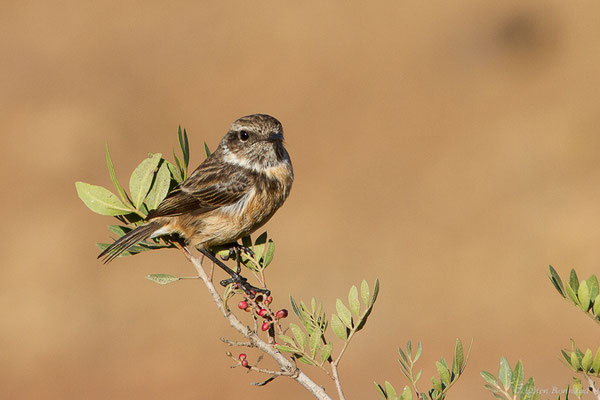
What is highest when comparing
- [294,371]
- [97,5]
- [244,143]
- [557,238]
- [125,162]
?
[97,5]

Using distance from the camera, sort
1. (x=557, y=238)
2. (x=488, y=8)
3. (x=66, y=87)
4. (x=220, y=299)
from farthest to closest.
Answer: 1. (x=488, y=8)
2. (x=66, y=87)
3. (x=557, y=238)
4. (x=220, y=299)

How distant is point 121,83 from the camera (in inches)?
1126

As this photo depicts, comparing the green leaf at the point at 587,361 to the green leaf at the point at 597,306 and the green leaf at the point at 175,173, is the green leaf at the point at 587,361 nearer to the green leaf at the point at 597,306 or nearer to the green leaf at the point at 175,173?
the green leaf at the point at 597,306

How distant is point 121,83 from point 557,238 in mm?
16762

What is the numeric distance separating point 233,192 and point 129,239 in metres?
1.87

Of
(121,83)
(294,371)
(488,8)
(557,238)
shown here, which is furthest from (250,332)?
(488,8)

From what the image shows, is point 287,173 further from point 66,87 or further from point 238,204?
point 66,87

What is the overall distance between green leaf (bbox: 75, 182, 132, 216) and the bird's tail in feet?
1.07

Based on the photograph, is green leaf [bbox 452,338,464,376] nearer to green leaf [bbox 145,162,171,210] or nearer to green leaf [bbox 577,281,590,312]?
green leaf [bbox 577,281,590,312]

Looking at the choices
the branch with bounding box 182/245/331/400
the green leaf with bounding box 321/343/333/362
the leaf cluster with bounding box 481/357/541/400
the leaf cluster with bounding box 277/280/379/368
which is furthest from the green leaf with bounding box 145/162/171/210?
the leaf cluster with bounding box 481/357/541/400

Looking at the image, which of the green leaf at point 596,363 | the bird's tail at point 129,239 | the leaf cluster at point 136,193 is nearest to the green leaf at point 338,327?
the green leaf at point 596,363

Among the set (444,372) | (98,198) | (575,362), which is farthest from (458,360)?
(98,198)

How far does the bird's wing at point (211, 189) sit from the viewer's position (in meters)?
6.47

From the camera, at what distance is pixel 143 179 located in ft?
15.3
